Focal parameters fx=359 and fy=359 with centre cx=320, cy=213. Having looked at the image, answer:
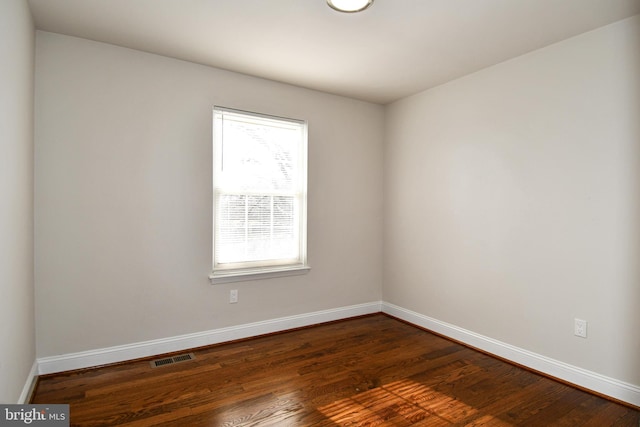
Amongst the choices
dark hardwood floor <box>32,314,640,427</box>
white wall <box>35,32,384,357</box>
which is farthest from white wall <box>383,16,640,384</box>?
white wall <box>35,32,384,357</box>

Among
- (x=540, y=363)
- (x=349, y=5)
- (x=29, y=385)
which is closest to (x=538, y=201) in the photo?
(x=540, y=363)

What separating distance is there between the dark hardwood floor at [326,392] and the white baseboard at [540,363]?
8cm

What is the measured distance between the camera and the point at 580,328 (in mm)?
2535

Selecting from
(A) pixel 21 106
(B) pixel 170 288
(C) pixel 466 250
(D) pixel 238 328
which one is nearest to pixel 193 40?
(A) pixel 21 106

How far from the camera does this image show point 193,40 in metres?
2.67

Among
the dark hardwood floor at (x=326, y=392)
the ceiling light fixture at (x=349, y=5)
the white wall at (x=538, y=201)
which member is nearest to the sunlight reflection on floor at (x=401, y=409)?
the dark hardwood floor at (x=326, y=392)

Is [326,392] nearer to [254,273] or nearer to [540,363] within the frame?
[254,273]

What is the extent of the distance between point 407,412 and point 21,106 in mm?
2918

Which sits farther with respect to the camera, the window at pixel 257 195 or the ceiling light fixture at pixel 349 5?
the window at pixel 257 195

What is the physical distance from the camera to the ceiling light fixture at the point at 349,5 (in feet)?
6.89

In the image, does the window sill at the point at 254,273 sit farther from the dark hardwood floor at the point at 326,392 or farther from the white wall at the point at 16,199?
the white wall at the point at 16,199

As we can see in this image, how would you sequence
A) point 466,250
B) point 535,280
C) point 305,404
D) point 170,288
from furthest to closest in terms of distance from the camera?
point 466,250 < point 170,288 < point 535,280 < point 305,404

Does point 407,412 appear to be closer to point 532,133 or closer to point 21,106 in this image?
point 532,133

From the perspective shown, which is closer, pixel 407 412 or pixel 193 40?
pixel 407 412
